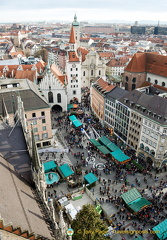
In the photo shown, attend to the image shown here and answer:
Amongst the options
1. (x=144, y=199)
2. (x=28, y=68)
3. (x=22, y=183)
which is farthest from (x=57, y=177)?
(x=28, y=68)

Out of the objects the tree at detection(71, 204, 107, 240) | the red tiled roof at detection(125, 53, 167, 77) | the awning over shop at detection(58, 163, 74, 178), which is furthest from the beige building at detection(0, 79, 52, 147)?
the red tiled roof at detection(125, 53, 167, 77)

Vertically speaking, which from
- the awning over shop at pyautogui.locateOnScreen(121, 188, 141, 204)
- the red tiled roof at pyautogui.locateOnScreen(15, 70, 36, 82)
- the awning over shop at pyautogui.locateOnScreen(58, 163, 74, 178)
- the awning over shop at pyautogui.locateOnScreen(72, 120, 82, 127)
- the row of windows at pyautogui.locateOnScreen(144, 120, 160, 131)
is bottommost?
the awning over shop at pyautogui.locateOnScreen(121, 188, 141, 204)

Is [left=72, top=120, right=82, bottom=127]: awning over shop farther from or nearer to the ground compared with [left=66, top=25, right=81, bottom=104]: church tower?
nearer to the ground

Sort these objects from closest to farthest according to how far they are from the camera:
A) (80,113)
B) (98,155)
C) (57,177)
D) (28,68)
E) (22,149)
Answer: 1. (22,149)
2. (57,177)
3. (98,155)
4. (80,113)
5. (28,68)

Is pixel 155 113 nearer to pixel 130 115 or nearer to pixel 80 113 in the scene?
pixel 130 115

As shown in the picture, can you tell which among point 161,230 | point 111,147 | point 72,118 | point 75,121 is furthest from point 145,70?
point 161,230

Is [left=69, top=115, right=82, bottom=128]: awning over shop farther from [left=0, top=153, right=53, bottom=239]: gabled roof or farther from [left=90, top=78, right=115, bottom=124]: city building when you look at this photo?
[left=0, top=153, right=53, bottom=239]: gabled roof

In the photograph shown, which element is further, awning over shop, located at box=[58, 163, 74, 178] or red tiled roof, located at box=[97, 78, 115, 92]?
red tiled roof, located at box=[97, 78, 115, 92]

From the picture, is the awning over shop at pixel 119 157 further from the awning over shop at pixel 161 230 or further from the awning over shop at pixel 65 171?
the awning over shop at pixel 161 230
